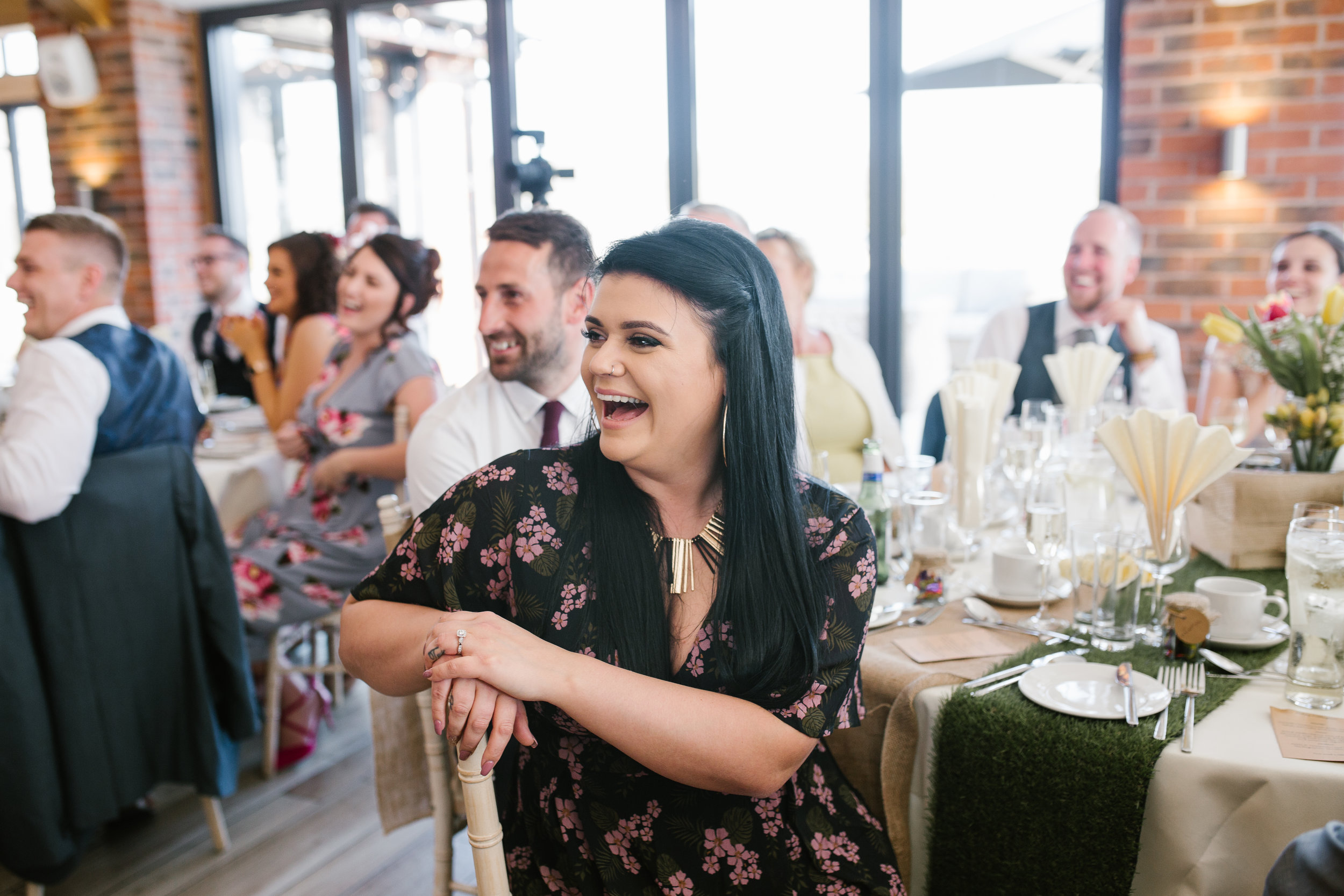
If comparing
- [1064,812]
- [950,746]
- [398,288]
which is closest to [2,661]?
[398,288]

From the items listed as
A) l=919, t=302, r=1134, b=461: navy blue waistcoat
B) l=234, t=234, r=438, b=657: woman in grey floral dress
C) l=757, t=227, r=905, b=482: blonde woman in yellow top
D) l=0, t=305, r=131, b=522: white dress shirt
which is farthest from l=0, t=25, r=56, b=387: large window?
l=919, t=302, r=1134, b=461: navy blue waistcoat

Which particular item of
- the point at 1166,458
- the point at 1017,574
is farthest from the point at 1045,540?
the point at 1166,458

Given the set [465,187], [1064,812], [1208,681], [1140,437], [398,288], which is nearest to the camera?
[1064,812]

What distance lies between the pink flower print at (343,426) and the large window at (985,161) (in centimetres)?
269

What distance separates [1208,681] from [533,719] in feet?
3.02

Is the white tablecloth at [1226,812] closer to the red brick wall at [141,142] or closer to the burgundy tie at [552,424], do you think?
the burgundy tie at [552,424]

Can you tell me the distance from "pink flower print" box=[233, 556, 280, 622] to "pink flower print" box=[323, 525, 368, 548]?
19 centimetres

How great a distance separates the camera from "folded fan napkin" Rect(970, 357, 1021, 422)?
84.9 inches

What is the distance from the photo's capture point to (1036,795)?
4.02ft

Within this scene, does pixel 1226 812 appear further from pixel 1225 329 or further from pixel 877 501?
pixel 1225 329

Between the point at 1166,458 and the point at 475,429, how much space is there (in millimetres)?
1236

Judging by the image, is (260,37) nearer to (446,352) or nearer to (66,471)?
(446,352)

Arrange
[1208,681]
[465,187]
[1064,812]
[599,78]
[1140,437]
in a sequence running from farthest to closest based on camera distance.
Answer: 1. [465,187]
2. [599,78]
3. [1140,437]
4. [1208,681]
5. [1064,812]

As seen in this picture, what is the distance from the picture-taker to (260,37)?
6121mm
